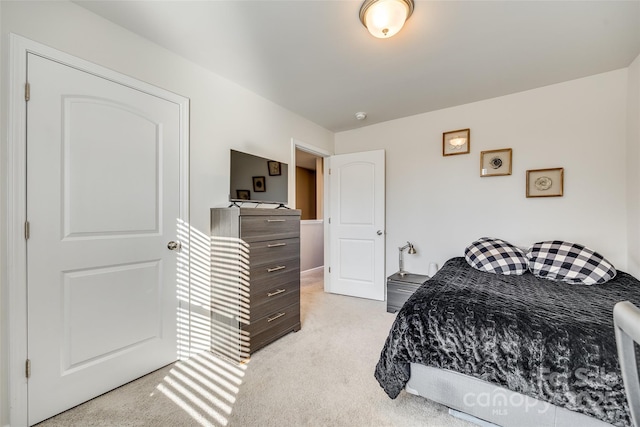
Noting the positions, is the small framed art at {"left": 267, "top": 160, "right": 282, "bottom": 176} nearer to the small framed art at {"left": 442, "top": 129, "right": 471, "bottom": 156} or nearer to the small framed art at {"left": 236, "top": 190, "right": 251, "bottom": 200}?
the small framed art at {"left": 236, "top": 190, "right": 251, "bottom": 200}

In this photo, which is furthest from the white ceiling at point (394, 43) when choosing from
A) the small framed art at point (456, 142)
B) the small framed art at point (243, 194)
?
the small framed art at point (243, 194)

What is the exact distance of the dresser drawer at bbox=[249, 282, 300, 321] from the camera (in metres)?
2.12

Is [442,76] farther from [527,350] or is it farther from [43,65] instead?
[43,65]

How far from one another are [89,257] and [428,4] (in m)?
2.51

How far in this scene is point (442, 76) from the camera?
238cm

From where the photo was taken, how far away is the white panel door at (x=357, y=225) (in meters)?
3.48

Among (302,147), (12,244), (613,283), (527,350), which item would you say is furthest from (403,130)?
(12,244)

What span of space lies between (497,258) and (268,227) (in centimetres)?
203

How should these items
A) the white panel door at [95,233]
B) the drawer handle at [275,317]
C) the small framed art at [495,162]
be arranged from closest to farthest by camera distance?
the white panel door at [95,233], the drawer handle at [275,317], the small framed art at [495,162]

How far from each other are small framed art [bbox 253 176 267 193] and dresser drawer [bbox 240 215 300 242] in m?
0.33

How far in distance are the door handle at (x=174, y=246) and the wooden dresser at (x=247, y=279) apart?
26 cm

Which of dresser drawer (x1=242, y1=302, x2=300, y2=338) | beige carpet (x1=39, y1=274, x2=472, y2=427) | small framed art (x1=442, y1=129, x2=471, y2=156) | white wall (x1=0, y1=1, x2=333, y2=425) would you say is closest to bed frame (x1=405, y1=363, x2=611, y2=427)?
beige carpet (x1=39, y1=274, x2=472, y2=427)

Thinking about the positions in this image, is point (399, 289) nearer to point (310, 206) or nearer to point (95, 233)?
point (95, 233)

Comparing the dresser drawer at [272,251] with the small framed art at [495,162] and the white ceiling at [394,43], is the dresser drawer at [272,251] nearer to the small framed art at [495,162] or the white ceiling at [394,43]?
the white ceiling at [394,43]
